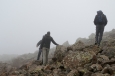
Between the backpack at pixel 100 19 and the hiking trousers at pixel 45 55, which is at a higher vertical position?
the backpack at pixel 100 19

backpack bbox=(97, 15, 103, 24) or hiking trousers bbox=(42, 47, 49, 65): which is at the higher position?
backpack bbox=(97, 15, 103, 24)

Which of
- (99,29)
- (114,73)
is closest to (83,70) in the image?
(114,73)

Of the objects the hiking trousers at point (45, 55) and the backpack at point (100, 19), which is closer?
the hiking trousers at point (45, 55)

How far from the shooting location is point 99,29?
14438 mm

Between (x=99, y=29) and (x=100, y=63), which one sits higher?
(x=99, y=29)

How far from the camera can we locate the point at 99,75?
757 centimetres

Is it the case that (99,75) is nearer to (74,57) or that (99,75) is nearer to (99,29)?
(74,57)

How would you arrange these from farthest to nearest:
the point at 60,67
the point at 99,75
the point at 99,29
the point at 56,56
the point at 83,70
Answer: the point at 99,29
the point at 56,56
the point at 60,67
the point at 83,70
the point at 99,75

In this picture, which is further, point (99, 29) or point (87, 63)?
point (99, 29)

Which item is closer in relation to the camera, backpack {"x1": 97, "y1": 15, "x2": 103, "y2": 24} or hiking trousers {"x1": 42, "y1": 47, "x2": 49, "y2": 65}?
hiking trousers {"x1": 42, "y1": 47, "x2": 49, "y2": 65}

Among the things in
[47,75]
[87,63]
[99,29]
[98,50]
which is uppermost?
[99,29]

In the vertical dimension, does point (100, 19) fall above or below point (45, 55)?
above

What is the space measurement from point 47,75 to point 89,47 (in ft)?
12.1

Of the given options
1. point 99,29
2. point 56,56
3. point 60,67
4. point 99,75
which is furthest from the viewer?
point 99,29
